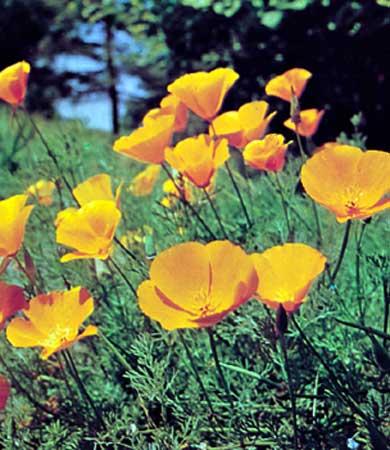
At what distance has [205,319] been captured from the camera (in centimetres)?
93

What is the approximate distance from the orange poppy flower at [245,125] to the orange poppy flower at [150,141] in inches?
5.9

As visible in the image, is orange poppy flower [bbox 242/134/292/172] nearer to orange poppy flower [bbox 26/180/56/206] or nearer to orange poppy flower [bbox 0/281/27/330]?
orange poppy flower [bbox 0/281/27/330]

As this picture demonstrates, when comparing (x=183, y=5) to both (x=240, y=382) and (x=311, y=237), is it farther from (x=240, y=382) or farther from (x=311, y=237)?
(x=240, y=382)

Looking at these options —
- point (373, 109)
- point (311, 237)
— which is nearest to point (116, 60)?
point (373, 109)

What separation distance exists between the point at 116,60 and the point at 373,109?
12219 millimetres

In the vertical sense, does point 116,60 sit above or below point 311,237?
below

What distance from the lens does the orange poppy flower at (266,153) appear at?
4.41 feet

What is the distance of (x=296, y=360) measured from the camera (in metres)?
1.58

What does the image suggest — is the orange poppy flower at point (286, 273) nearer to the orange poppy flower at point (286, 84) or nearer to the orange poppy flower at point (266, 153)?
the orange poppy flower at point (266, 153)

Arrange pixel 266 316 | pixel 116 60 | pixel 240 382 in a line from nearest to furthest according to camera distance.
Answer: pixel 266 316 < pixel 240 382 < pixel 116 60

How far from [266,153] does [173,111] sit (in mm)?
271

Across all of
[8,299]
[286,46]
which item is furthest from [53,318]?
[286,46]

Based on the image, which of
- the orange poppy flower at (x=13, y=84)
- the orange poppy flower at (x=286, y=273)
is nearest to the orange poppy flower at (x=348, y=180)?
the orange poppy flower at (x=286, y=273)

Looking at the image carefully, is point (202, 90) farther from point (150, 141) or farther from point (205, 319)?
point (205, 319)
